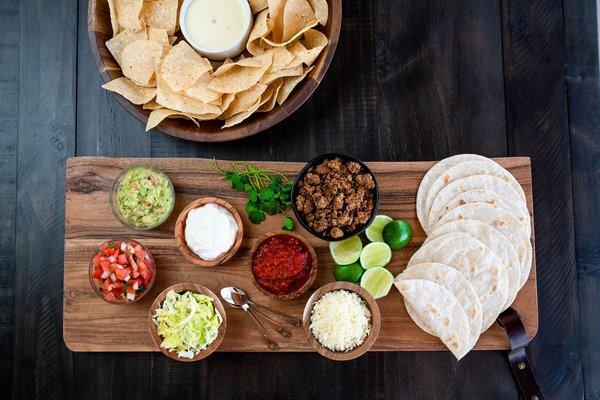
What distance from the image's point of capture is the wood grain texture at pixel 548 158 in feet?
8.63

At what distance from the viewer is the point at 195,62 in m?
2.30

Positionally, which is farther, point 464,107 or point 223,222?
point 464,107

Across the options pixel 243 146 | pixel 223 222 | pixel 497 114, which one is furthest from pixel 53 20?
pixel 497 114

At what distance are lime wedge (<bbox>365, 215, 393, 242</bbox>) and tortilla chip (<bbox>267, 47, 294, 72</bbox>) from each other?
29.0 inches

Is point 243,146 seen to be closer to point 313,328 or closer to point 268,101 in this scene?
point 268,101

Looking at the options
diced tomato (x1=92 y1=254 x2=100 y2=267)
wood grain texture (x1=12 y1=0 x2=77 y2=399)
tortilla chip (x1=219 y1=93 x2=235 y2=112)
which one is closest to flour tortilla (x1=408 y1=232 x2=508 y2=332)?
tortilla chip (x1=219 y1=93 x2=235 y2=112)

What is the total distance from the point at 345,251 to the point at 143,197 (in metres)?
0.85

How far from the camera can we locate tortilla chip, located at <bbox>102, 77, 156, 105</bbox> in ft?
7.52

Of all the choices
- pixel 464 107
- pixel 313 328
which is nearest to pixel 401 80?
pixel 464 107

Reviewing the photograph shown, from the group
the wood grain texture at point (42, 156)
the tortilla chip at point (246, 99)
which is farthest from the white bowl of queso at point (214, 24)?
the wood grain texture at point (42, 156)

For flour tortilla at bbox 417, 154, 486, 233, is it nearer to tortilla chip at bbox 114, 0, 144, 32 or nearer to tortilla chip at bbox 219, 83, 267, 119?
tortilla chip at bbox 219, 83, 267, 119

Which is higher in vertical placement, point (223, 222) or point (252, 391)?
point (223, 222)

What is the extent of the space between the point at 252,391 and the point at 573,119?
6.34 feet

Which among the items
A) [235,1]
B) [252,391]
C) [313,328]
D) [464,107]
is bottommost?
[252,391]
